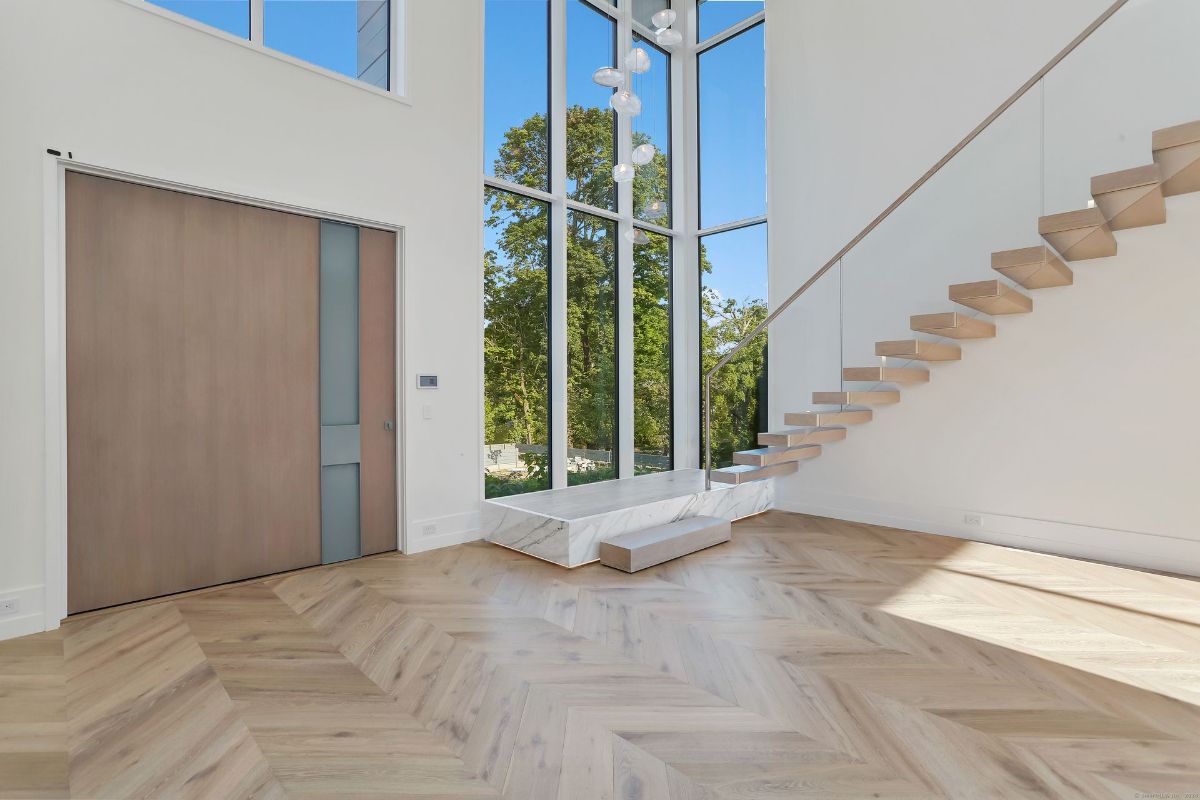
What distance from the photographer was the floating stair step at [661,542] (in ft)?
14.3

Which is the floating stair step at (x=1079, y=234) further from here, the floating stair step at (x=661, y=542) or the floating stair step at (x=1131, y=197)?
the floating stair step at (x=661, y=542)

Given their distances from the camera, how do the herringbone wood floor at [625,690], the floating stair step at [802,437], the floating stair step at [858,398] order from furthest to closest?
the floating stair step at [802,437] → the floating stair step at [858,398] → the herringbone wood floor at [625,690]

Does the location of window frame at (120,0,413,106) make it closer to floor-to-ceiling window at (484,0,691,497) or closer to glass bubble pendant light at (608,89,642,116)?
floor-to-ceiling window at (484,0,691,497)

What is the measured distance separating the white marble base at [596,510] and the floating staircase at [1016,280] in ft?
1.19

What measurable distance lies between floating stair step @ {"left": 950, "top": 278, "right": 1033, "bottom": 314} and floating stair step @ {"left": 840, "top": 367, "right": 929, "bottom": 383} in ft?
2.26

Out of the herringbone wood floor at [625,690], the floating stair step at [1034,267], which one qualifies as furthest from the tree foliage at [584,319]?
the floating stair step at [1034,267]

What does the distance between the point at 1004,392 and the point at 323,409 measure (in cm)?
541

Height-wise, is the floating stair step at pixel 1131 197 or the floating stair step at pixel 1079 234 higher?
the floating stair step at pixel 1131 197

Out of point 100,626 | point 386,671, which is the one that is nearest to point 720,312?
point 386,671

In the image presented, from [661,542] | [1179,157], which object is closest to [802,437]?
[661,542]

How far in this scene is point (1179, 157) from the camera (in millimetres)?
3531

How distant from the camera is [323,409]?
4.52 meters

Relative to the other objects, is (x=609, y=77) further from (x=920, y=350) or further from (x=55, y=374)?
(x=55, y=374)

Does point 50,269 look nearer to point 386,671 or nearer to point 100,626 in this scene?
point 100,626
